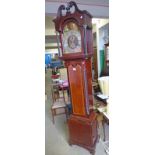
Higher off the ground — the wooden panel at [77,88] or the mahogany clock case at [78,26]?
the mahogany clock case at [78,26]

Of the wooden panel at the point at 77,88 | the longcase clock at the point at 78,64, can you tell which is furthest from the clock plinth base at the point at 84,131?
the wooden panel at the point at 77,88

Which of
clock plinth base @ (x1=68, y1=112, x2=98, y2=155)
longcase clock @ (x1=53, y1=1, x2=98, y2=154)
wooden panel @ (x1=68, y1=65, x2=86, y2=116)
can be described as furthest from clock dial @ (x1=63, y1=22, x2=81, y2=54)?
clock plinth base @ (x1=68, y1=112, x2=98, y2=155)

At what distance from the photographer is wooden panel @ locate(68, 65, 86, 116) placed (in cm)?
204

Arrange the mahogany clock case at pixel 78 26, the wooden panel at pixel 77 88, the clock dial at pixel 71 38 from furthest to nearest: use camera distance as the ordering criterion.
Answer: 1. the wooden panel at pixel 77 88
2. the clock dial at pixel 71 38
3. the mahogany clock case at pixel 78 26

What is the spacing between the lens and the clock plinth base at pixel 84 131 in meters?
2.12

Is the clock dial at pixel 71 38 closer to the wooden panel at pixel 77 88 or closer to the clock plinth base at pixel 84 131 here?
the wooden panel at pixel 77 88

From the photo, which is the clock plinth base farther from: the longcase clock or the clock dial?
the clock dial

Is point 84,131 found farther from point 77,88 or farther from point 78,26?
point 78,26

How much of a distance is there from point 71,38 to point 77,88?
67cm
